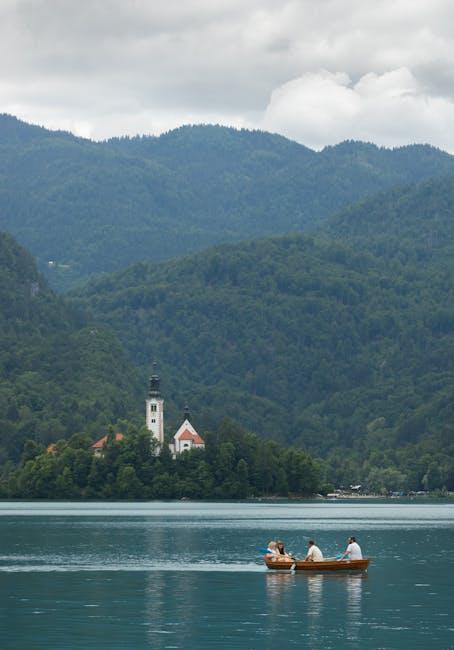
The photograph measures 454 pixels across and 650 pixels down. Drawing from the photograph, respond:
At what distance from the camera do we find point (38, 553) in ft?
396

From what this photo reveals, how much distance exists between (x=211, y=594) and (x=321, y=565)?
13193mm

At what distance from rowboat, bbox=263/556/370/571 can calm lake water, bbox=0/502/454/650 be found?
0.69 meters

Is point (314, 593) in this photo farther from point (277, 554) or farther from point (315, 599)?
point (277, 554)

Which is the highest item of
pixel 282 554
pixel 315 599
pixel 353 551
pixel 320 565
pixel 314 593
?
pixel 353 551

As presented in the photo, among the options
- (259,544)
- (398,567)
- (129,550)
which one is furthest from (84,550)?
(398,567)

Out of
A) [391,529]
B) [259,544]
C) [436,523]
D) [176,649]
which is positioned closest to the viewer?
[176,649]

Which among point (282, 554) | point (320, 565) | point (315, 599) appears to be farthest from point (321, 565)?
point (315, 599)

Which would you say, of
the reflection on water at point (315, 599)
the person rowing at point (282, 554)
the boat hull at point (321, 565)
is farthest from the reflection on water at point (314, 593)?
the person rowing at point (282, 554)

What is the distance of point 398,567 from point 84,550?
2893 cm

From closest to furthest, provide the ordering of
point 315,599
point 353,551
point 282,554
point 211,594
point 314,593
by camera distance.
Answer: point 315,599
point 211,594
point 314,593
point 353,551
point 282,554

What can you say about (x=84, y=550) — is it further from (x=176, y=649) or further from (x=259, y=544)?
(x=176, y=649)

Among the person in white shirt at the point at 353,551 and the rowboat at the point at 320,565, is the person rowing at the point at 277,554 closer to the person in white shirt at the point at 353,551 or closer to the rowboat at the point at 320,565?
the rowboat at the point at 320,565

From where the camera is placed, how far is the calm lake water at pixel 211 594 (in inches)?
2756

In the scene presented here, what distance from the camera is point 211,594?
288 feet
